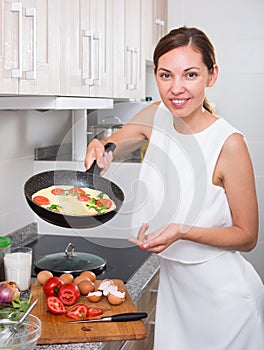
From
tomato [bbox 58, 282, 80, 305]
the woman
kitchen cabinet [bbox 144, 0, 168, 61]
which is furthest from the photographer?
kitchen cabinet [bbox 144, 0, 168, 61]

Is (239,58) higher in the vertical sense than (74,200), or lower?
higher

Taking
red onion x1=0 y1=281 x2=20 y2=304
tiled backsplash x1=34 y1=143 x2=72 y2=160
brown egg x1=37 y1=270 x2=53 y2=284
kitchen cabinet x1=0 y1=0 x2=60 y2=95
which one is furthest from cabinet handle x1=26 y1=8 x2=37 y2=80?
tiled backsplash x1=34 y1=143 x2=72 y2=160

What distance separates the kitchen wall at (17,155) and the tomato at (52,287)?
566mm

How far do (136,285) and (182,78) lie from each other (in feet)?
2.44

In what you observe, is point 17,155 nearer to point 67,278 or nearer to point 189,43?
point 67,278

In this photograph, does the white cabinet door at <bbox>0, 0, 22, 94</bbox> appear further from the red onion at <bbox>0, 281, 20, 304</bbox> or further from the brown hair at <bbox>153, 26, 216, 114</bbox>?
the red onion at <bbox>0, 281, 20, 304</bbox>

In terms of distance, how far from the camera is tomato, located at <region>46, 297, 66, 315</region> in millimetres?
1616

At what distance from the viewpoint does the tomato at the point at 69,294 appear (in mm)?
1686

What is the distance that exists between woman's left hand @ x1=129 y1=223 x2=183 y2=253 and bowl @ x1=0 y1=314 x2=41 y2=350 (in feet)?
1.09

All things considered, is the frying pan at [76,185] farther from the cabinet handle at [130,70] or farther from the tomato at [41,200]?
the cabinet handle at [130,70]

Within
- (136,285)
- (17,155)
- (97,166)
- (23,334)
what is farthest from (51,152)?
(23,334)

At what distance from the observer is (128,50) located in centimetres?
242

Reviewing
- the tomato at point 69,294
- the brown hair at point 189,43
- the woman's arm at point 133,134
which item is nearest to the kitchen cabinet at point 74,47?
the woman's arm at point 133,134

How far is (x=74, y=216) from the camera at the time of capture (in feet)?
5.07
